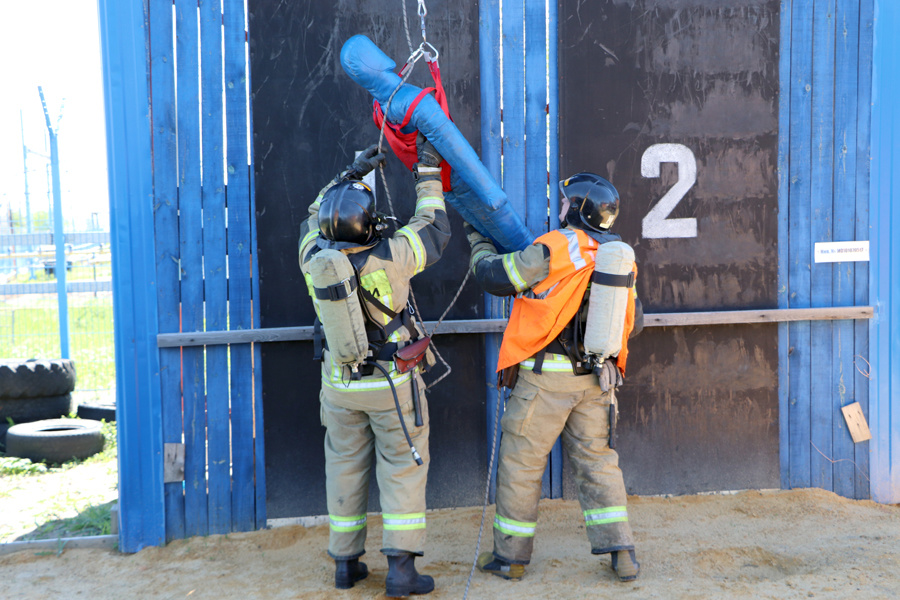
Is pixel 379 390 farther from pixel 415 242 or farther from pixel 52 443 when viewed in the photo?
pixel 52 443

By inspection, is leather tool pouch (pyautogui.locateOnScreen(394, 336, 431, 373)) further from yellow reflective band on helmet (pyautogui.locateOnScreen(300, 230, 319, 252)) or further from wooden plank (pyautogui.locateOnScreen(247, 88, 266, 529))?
wooden plank (pyautogui.locateOnScreen(247, 88, 266, 529))

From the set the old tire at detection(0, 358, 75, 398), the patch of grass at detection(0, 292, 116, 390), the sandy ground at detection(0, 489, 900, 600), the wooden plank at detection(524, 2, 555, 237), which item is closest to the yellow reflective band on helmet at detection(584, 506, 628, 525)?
the sandy ground at detection(0, 489, 900, 600)

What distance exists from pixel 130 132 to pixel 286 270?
121 centimetres

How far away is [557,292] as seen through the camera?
349cm

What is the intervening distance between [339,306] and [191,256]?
140 centimetres

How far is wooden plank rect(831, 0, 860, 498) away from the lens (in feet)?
14.8

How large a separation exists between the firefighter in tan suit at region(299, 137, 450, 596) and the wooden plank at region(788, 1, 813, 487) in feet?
8.69

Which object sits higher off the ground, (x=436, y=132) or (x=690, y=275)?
(x=436, y=132)

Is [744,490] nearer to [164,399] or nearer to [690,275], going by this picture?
[690,275]

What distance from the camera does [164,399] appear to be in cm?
411

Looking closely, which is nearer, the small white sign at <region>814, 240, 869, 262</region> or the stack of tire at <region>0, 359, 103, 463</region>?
the small white sign at <region>814, 240, 869, 262</region>

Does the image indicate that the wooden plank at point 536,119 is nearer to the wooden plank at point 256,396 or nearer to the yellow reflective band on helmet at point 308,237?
the yellow reflective band on helmet at point 308,237

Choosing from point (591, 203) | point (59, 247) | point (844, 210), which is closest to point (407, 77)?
point (591, 203)

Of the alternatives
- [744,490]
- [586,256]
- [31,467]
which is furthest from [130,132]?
[744,490]
